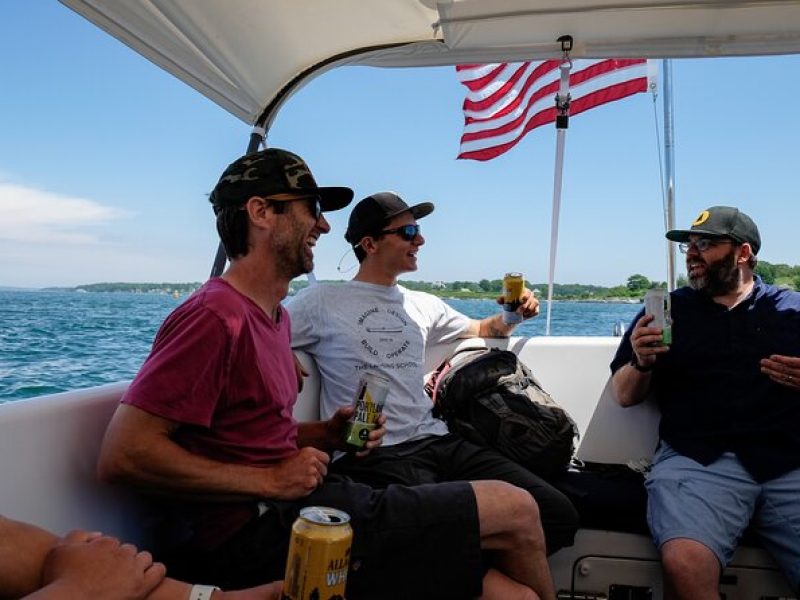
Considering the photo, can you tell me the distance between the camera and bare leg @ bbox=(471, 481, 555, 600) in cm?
166

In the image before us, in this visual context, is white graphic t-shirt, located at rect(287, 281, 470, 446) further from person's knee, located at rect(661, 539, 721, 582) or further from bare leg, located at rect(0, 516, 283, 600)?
bare leg, located at rect(0, 516, 283, 600)

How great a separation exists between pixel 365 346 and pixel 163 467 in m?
1.17

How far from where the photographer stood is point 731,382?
8.07 ft

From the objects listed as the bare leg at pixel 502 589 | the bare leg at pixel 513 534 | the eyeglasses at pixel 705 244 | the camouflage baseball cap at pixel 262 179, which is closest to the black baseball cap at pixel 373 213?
the camouflage baseball cap at pixel 262 179

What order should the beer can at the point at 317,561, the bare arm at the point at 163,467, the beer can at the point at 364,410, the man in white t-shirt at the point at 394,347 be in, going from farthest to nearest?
1. the man in white t-shirt at the point at 394,347
2. the beer can at the point at 364,410
3. the bare arm at the point at 163,467
4. the beer can at the point at 317,561

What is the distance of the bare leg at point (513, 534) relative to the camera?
1655 mm

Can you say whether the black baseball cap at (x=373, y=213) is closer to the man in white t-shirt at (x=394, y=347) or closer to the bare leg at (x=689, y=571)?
the man in white t-shirt at (x=394, y=347)

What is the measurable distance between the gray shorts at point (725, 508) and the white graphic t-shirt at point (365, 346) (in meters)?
0.83

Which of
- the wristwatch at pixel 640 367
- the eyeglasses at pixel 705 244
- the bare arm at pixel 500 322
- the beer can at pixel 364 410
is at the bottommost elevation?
the beer can at pixel 364 410

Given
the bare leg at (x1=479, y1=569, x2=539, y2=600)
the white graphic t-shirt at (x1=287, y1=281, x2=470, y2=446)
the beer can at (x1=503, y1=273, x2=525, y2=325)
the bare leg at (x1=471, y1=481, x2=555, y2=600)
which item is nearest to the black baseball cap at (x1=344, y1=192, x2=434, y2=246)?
the white graphic t-shirt at (x1=287, y1=281, x2=470, y2=446)

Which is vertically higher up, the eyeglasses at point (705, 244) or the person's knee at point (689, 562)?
the eyeglasses at point (705, 244)

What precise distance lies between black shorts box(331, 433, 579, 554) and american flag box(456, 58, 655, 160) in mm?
3030

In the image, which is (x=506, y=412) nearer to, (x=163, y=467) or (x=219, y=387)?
(x=219, y=387)

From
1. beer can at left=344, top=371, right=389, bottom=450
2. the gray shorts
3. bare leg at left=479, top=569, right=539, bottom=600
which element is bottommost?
bare leg at left=479, top=569, right=539, bottom=600
